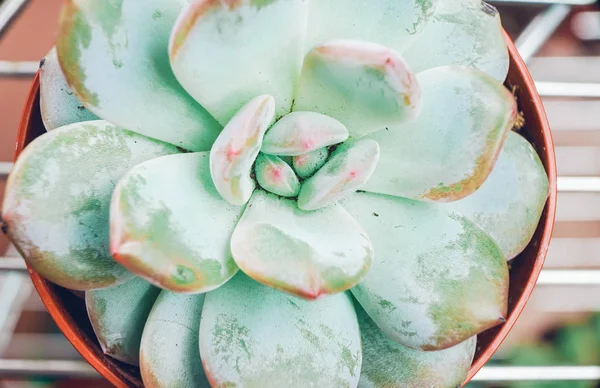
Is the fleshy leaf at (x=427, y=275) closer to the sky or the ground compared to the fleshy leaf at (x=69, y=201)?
closer to the ground

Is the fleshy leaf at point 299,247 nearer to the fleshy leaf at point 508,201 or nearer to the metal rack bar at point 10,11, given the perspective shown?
the fleshy leaf at point 508,201

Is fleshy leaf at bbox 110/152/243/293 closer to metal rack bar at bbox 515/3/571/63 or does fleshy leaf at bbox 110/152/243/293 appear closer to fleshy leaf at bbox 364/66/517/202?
fleshy leaf at bbox 364/66/517/202

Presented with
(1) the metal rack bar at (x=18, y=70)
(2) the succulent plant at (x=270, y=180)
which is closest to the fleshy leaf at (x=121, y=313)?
(2) the succulent plant at (x=270, y=180)

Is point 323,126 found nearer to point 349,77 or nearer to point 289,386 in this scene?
point 349,77

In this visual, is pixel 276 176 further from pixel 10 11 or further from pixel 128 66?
pixel 10 11

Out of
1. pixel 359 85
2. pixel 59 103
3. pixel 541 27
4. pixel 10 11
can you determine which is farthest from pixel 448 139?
pixel 10 11

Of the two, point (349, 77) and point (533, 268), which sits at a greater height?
point (349, 77)

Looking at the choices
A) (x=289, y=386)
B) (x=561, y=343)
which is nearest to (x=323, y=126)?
(x=289, y=386)
